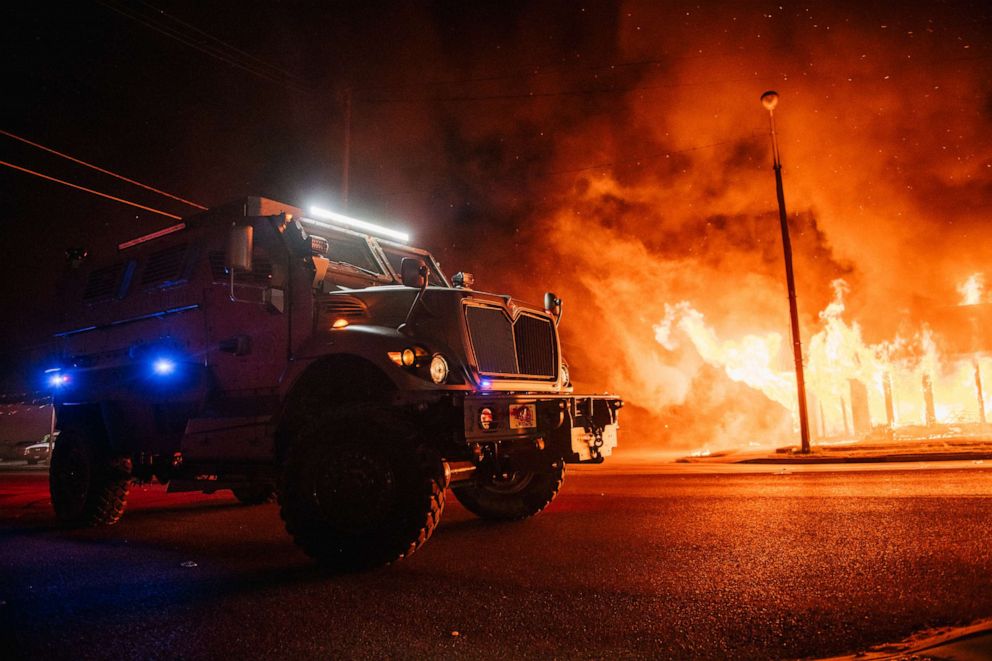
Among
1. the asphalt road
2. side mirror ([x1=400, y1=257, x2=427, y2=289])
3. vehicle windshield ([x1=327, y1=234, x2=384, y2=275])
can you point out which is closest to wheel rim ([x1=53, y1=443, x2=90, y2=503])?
the asphalt road

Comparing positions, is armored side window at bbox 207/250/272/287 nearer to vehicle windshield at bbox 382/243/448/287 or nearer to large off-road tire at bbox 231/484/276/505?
vehicle windshield at bbox 382/243/448/287

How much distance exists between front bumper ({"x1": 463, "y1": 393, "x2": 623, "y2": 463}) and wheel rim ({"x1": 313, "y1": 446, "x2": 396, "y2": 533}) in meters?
0.72

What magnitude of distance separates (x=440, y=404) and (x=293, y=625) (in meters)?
2.03

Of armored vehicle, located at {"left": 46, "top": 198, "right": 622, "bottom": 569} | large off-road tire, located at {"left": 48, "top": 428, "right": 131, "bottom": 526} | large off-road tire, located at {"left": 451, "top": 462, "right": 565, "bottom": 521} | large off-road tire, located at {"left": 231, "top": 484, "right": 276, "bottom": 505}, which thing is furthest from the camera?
large off-road tire, located at {"left": 231, "top": 484, "right": 276, "bottom": 505}

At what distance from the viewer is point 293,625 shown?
3.75 metres

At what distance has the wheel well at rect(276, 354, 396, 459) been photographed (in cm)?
586

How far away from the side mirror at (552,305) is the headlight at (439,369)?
192cm

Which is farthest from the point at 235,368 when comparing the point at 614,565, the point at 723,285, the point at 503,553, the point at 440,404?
the point at 723,285

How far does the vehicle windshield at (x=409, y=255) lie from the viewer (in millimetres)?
7742

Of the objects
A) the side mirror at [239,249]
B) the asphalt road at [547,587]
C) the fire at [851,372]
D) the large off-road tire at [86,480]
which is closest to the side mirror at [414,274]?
the side mirror at [239,249]

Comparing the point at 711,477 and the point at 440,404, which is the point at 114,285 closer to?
the point at 440,404

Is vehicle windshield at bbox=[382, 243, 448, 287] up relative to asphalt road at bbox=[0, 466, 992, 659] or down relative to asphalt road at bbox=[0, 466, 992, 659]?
up

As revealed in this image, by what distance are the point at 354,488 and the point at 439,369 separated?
1114 mm

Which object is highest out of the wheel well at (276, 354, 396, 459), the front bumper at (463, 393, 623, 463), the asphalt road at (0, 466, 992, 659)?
the wheel well at (276, 354, 396, 459)
